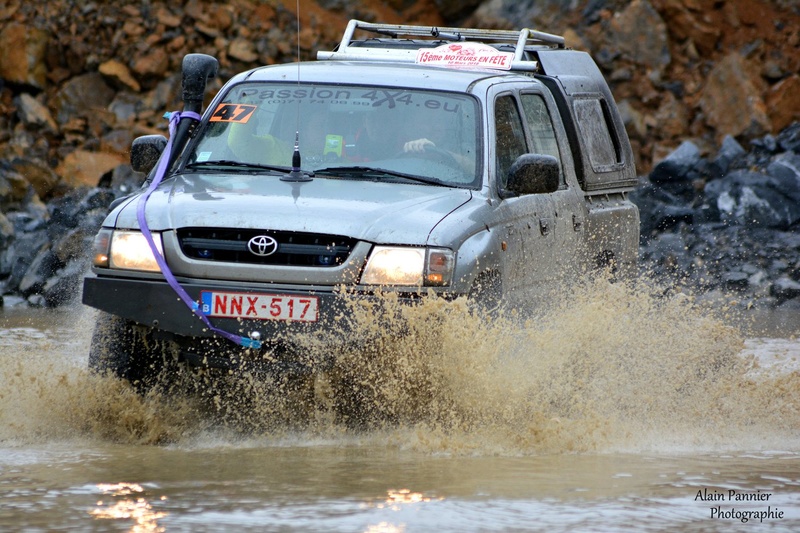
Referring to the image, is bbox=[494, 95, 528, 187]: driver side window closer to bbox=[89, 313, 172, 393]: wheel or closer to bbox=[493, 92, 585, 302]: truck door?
bbox=[493, 92, 585, 302]: truck door

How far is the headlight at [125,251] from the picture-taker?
255 inches

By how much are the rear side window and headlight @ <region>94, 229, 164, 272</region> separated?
11.8 ft

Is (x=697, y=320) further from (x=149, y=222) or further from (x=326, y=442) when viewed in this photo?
(x=149, y=222)

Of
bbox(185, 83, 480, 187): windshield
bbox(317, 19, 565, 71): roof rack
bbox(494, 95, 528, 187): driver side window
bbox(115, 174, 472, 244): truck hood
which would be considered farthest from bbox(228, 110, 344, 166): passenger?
bbox(317, 19, 565, 71): roof rack

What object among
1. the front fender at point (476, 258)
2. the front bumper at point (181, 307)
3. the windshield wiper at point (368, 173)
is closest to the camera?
the front bumper at point (181, 307)

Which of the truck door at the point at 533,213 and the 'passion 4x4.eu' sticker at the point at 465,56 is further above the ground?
the 'passion 4x4.eu' sticker at the point at 465,56

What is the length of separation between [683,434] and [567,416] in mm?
641

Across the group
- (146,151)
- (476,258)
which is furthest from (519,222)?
(146,151)

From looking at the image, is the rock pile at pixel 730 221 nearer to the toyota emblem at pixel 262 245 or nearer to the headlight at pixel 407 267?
the headlight at pixel 407 267

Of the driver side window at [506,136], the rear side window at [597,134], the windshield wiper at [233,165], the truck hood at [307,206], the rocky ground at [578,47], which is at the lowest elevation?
the truck hood at [307,206]

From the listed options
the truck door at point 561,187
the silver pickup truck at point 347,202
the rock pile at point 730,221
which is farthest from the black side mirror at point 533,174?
the rock pile at point 730,221

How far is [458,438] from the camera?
6.34 m

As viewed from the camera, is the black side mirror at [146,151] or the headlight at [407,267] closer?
the headlight at [407,267]

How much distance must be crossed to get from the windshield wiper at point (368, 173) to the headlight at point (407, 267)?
964mm
